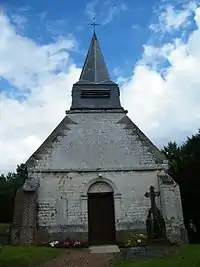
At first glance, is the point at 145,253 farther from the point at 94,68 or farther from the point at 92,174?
the point at 94,68

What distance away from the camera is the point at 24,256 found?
11469mm

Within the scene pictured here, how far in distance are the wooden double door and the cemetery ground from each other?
4.35 m

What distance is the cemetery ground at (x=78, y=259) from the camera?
10.1 meters

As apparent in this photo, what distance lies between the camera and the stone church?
1689cm

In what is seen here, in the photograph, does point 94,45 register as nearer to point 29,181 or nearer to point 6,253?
point 29,181

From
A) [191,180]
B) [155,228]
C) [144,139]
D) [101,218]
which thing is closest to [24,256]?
[155,228]

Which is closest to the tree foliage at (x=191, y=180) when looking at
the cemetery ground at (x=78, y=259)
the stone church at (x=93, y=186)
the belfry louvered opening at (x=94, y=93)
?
the stone church at (x=93, y=186)

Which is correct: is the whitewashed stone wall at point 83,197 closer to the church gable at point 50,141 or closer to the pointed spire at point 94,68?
the church gable at point 50,141

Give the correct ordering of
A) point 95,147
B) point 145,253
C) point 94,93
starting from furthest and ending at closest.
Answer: point 94,93, point 95,147, point 145,253

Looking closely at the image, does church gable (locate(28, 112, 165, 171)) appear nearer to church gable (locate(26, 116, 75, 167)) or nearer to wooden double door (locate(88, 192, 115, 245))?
church gable (locate(26, 116, 75, 167))

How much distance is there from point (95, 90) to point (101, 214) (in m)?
7.58

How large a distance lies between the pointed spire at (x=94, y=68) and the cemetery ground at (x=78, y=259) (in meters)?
12.3

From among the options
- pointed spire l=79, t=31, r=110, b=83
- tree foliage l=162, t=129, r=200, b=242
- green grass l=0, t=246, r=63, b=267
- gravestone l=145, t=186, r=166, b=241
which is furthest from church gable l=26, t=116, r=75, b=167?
tree foliage l=162, t=129, r=200, b=242

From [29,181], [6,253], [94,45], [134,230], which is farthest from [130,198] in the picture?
[94,45]
